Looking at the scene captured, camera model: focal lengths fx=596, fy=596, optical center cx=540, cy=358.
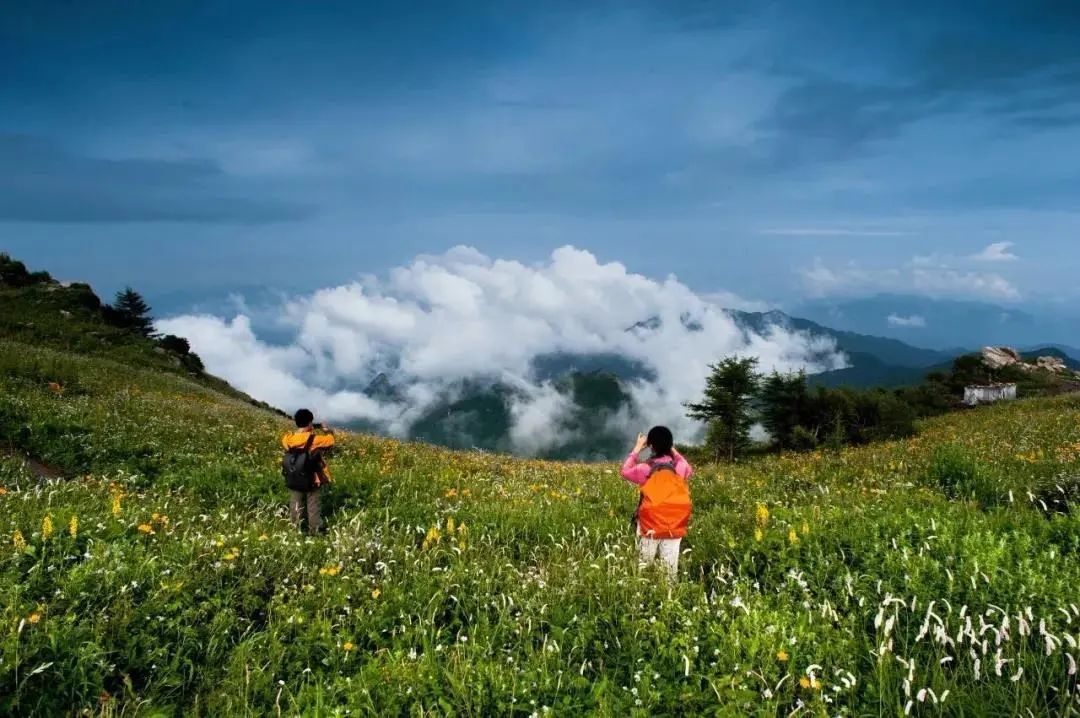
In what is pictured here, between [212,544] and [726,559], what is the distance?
5.79 m

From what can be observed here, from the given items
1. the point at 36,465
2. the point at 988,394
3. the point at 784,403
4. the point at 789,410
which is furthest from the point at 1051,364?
the point at 36,465

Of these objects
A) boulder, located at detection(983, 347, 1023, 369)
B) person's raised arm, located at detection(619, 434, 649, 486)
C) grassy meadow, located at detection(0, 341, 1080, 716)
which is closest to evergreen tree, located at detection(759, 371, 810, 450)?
boulder, located at detection(983, 347, 1023, 369)

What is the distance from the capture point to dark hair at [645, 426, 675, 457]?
7.47 m

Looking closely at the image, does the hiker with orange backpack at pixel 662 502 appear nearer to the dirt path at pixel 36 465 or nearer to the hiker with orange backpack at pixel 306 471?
the hiker with orange backpack at pixel 306 471

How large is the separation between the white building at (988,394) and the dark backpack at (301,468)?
60484mm

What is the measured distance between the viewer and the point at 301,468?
9.59m

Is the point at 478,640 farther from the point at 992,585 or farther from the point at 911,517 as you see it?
the point at 911,517

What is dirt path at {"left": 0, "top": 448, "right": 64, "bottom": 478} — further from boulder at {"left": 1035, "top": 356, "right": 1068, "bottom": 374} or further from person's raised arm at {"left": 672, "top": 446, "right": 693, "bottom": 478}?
boulder at {"left": 1035, "top": 356, "right": 1068, "bottom": 374}

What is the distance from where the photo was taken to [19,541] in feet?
18.6

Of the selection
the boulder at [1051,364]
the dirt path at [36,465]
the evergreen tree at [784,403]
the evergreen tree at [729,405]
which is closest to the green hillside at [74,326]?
the dirt path at [36,465]

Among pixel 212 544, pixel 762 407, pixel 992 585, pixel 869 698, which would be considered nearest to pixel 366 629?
pixel 212 544

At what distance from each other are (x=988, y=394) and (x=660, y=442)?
202 ft

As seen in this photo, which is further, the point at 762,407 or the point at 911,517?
the point at 762,407

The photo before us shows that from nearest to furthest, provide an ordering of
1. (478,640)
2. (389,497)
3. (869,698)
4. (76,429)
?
(869,698), (478,640), (389,497), (76,429)
